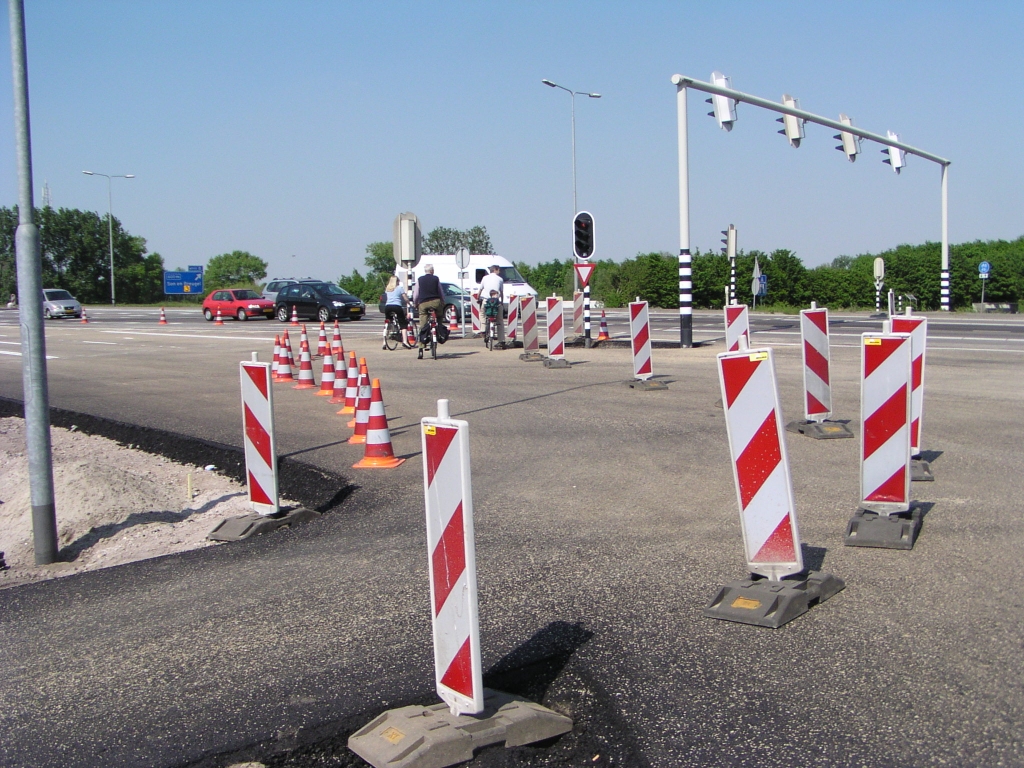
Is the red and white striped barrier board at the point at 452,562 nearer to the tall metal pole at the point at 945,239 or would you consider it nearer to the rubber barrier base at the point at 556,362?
the rubber barrier base at the point at 556,362

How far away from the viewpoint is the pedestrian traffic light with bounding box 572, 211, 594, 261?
21.0 meters

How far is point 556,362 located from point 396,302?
609 centimetres

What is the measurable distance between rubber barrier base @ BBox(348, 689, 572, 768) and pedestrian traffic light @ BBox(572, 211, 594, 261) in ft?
59.2

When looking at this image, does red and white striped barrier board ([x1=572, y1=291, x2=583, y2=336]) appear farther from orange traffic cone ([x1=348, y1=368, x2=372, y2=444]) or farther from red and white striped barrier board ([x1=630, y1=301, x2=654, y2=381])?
orange traffic cone ([x1=348, y1=368, x2=372, y2=444])

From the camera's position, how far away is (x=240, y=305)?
135 feet

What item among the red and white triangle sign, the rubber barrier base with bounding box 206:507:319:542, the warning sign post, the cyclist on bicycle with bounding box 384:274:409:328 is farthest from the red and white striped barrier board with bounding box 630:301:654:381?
the cyclist on bicycle with bounding box 384:274:409:328

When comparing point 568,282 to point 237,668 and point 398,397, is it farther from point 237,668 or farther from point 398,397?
point 237,668

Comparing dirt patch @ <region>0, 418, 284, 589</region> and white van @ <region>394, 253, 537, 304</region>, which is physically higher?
white van @ <region>394, 253, 537, 304</region>

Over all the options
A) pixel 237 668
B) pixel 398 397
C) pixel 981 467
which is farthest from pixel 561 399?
pixel 237 668

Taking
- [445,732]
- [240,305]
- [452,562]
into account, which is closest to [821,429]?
[452,562]

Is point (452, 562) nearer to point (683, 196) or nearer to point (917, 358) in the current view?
point (917, 358)

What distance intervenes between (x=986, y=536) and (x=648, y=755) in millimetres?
3537

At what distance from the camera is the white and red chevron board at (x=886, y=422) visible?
226 inches

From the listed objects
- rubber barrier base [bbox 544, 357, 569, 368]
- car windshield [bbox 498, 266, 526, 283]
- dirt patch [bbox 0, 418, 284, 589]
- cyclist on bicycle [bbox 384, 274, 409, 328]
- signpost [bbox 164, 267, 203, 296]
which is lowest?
dirt patch [bbox 0, 418, 284, 589]
